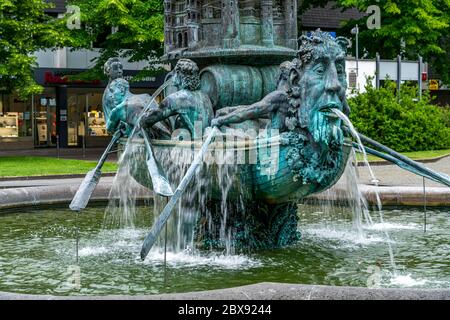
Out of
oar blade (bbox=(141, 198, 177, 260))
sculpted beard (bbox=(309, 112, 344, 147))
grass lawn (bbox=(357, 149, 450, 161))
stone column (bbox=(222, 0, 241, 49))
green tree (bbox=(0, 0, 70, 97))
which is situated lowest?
grass lawn (bbox=(357, 149, 450, 161))

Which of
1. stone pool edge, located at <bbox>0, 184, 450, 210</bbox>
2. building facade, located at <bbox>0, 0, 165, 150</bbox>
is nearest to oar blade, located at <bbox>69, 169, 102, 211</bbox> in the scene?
stone pool edge, located at <bbox>0, 184, 450, 210</bbox>

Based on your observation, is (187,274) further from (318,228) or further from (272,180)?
(318,228)

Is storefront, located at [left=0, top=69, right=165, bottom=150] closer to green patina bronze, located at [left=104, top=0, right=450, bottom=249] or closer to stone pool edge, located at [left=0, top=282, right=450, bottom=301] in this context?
green patina bronze, located at [left=104, top=0, right=450, bottom=249]

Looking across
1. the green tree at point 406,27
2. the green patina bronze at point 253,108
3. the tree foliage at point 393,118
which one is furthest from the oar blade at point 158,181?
the green tree at point 406,27

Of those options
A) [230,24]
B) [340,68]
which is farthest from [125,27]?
[340,68]

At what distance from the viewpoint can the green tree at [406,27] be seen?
119 ft

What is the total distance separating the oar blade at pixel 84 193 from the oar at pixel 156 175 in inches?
38.8

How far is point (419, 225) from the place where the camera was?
12.8 m

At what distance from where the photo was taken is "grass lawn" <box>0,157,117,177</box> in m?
24.0

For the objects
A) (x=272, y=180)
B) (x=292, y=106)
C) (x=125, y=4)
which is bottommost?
(x=272, y=180)

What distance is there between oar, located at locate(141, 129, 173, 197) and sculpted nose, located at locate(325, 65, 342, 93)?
2.11 metres

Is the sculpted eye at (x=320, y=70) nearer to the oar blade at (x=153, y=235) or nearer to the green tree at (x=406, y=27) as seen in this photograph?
the oar blade at (x=153, y=235)
